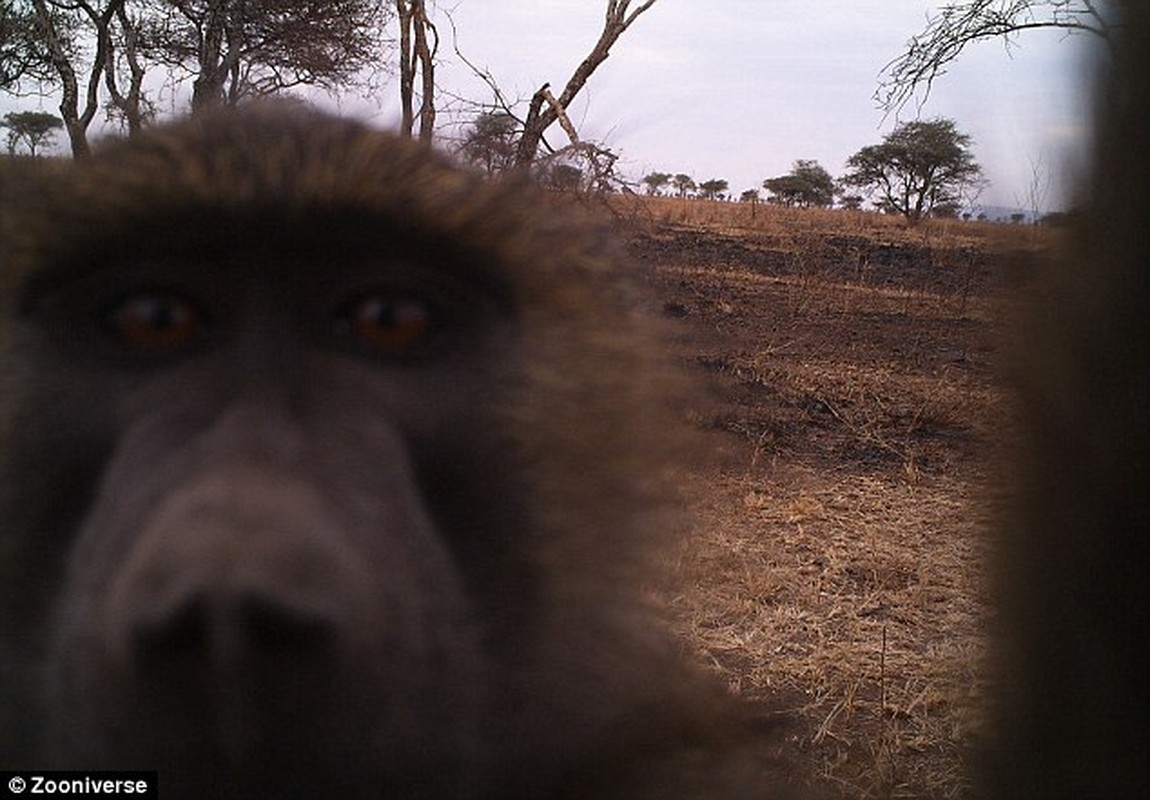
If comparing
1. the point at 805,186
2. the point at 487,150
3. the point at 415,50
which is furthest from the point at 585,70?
the point at 805,186

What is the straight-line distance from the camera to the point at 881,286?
13781 mm

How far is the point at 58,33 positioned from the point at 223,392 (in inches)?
469

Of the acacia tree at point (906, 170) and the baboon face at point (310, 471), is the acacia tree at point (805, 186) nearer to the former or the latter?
the acacia tree at point (906, 170)

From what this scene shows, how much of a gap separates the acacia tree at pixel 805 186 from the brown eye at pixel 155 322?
2816 cm

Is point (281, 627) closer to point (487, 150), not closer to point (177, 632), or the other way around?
point (177, 632)

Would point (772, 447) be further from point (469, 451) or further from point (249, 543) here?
point (249, 543)

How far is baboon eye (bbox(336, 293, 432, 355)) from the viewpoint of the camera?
142 cm

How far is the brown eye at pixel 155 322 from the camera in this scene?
4.52 feet

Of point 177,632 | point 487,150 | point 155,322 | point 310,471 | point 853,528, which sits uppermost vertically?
point 487,150

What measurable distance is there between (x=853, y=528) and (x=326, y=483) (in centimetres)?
426

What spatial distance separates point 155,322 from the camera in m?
1.39

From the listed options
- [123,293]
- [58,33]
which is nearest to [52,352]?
[123,293]

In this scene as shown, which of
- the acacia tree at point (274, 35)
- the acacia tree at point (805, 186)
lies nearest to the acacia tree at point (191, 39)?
the acacia tree at point (274, 35)

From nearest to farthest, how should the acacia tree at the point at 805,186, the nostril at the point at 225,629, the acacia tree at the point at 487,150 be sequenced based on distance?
the nostril at the point at 225,629 → the acacia tree at the point at 487,150 → the acacia tree at the point at 805,186
